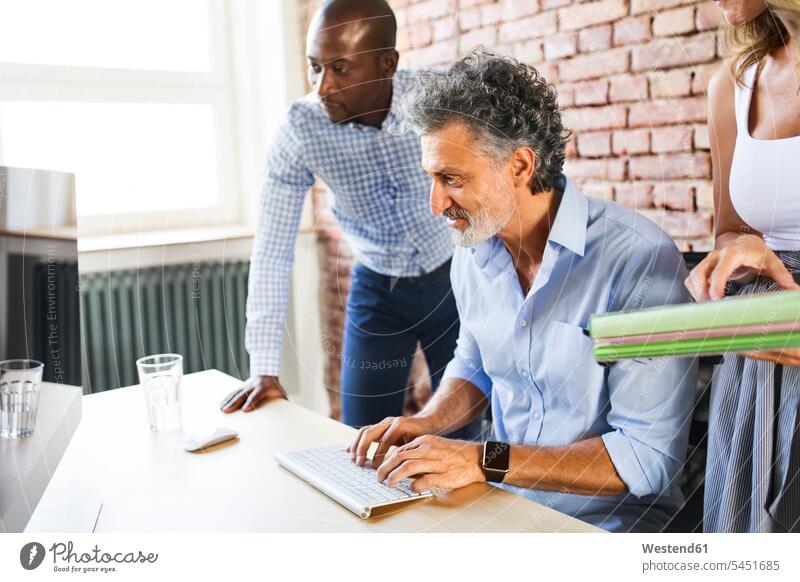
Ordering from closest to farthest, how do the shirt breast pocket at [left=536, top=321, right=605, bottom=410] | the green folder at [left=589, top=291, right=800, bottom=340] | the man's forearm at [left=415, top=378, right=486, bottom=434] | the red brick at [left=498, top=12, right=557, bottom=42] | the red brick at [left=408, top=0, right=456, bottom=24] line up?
the green folder at [left=589, top=291, right=800, bottom=340] → the shirt breast pocket at [left=536, top=321, right=605, bottom=410] → the man's forearm at [left=415, top=378, right=486, bottom=434] → the red brick at [left=498, top=12, right=557, bottom=42] → the red brick at [left=408, top=0, right=456, bottom=24]

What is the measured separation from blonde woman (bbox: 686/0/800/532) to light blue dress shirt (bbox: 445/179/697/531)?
0.04 meters

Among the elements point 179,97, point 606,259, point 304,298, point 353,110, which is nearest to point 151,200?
point 179,97

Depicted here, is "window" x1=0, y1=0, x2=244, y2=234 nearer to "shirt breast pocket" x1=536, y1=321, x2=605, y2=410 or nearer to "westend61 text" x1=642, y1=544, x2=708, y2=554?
"shirt breast pocket" x1=536, y1=321, x2=605, y2=410

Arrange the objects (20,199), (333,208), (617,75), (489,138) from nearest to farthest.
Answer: (20,199) → (489,138) → (617,75) → (333,208)

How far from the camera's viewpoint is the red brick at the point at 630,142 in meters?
1.02

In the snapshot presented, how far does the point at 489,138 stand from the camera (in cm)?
83

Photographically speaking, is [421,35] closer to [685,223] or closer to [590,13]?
[590,13]

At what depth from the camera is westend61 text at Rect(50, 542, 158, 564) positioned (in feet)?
2.53

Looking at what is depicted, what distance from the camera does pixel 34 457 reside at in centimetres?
70

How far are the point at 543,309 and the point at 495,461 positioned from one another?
215 mm

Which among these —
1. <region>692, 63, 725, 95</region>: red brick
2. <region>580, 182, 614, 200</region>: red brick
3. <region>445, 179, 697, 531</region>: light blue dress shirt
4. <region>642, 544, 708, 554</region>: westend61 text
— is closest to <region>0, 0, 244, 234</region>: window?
<region>445, 179, 697, 531</region>: light blue dress shirt

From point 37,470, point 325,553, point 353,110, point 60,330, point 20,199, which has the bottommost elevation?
point 325,553

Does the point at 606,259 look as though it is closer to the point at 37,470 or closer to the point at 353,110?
the point at 353,110

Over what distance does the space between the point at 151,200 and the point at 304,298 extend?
0.34 metres
